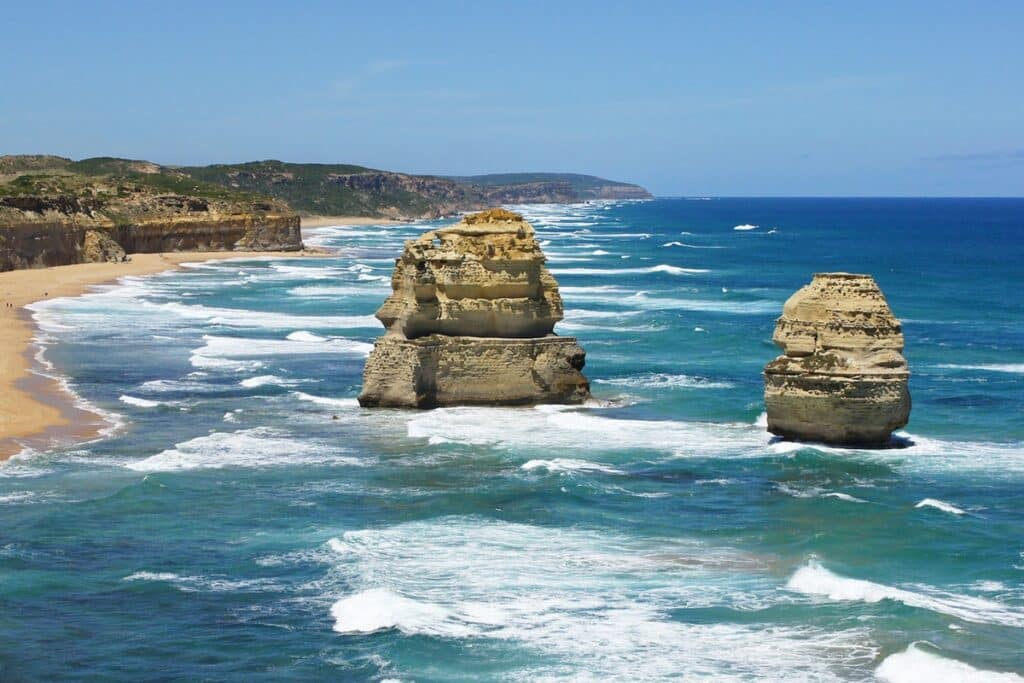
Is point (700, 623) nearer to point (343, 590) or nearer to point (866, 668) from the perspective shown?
point (866, 668)

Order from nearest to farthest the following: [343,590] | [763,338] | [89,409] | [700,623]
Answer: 1. [700,623]
2. [343,590]
3. [89,409]
4. [763,338]

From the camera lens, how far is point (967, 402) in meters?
30.2

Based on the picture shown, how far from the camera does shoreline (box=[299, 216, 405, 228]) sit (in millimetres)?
167562

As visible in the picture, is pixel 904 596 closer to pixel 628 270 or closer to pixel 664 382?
pixel 664 382

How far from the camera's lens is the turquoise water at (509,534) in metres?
14.8

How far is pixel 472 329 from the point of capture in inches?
1128

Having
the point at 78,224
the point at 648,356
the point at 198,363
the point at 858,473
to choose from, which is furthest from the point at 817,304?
the point at 78,224

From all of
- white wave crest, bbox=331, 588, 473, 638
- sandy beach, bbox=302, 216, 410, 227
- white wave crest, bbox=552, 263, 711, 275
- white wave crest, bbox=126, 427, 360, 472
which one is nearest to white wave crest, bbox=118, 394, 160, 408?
white wave crest, bbox=126, 427, 360, 472

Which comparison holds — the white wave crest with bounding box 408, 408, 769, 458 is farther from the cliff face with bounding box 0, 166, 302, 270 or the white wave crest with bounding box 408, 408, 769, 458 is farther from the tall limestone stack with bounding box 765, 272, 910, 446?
the cliff face with bounding box 0, 166, 302, 270

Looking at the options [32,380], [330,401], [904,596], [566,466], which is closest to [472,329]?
[330,401]

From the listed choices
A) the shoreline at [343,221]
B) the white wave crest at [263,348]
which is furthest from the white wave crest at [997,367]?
the shoreline at [343,221]

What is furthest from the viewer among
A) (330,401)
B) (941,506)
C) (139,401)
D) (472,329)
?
(139,401)

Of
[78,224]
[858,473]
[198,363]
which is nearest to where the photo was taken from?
[858,473]

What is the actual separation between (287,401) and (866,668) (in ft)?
60.7
